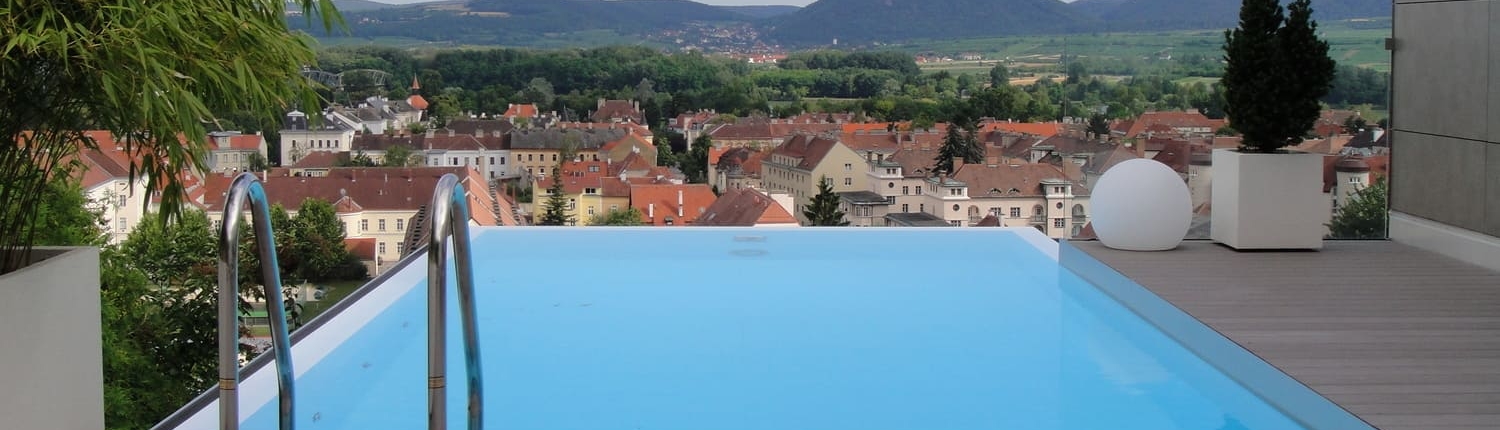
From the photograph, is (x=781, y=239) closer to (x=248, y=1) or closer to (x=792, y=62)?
(x=792, y=62)

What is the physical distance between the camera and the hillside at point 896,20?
10.4 meters

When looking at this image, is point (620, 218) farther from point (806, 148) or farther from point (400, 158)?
point (400, 158)

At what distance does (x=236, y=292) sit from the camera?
260cm

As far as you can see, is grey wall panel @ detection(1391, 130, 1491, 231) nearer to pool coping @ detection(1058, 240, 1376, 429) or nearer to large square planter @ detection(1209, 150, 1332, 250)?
large square planter @ detection(1209, 150, 1332, 250)

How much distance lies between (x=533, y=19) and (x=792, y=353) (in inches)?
246

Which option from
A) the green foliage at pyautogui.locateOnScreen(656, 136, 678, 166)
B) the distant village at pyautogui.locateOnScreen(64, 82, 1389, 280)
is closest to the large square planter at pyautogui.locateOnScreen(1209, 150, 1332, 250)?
the distant village at pyautogui.locateOnScreen(64, 82, 1389, 280)

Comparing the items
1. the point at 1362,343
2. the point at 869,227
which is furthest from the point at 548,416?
the point at 869,227

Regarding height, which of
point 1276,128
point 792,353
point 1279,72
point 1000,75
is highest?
point 1000,75

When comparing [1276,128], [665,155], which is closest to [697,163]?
[665,155]

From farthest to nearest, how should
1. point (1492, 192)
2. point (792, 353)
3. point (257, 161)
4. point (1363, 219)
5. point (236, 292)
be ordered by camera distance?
point (257, 161) < point (1363, 219) < point (1492, 192) < point (792, 353) < point (236, 292)

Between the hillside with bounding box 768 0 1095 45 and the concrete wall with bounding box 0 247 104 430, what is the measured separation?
8109 mm

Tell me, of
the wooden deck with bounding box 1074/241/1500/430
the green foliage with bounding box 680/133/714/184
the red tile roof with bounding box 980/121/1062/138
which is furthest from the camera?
the green foliage with bounding box 680/133/714/184

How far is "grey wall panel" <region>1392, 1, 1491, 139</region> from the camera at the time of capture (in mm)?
6579

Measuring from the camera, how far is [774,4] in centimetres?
1116
